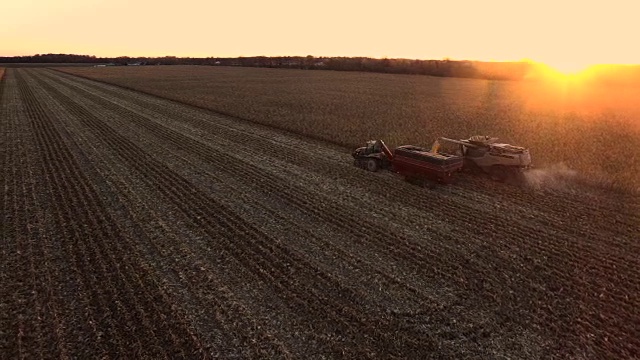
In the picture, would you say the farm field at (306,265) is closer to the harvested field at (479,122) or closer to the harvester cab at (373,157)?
the harvester cab at (373,157)

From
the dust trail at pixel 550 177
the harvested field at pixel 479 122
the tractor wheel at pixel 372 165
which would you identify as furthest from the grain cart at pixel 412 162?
the harvested field at pixel 479 122

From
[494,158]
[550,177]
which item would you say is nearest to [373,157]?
[494,158]

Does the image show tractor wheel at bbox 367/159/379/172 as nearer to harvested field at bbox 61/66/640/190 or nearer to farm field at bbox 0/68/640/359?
farm field at bbox 0/68/640/359

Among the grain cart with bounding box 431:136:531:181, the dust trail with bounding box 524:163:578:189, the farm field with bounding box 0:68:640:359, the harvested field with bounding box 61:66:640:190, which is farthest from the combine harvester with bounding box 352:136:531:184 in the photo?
the harvested field with bounding box 61:66:640:190

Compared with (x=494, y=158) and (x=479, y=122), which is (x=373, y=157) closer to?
(x=494, y=158)

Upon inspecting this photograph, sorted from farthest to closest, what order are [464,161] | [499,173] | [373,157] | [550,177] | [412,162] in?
[373,157] < [550,177] < [464,161] < [499,173] < [412,162]

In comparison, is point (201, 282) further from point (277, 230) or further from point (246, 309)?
point (277, 230)
